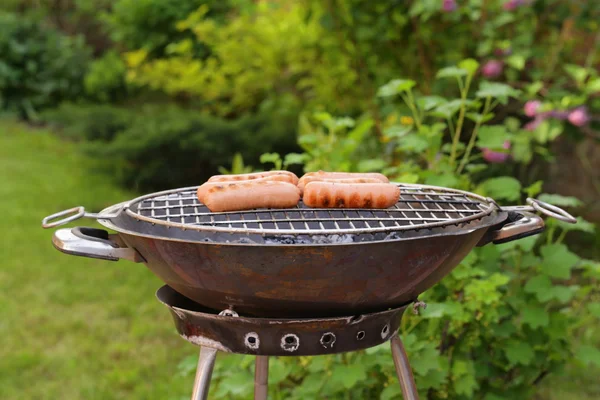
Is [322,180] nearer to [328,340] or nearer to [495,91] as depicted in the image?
[328,340]

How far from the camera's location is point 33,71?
9.49m

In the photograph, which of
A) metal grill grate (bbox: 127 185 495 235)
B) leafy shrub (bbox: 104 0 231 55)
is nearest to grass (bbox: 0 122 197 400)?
metal grill grate (bbox: 127 185 495 235)

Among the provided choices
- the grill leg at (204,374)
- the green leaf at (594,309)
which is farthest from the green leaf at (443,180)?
the grill leg at (204,374)

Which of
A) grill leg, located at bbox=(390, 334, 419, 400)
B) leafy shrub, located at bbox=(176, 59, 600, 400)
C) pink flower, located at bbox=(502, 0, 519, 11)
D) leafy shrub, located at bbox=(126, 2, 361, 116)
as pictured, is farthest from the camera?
leafy shrub, located at bbox=(126, 2, 361, 116)

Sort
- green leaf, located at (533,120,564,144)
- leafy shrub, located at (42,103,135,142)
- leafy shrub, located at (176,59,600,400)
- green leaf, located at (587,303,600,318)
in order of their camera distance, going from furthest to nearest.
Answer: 1. leafy shrub, located at (42,103,135,142)
2. green leaf, located at (533,120,564,144)
3. green leaf, located at (587,303,600,318)
4. leafy shrub, located at (176,59,600,400)

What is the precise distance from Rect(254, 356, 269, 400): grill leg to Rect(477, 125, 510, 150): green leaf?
1.10m

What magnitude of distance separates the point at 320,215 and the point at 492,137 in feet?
3.35

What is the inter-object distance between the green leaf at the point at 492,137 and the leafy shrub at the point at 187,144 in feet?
10.3

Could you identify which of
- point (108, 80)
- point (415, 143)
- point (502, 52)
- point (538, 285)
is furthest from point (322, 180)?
point (108, 80)

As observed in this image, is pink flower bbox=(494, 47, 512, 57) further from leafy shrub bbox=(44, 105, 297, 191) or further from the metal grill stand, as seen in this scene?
the metal grill stand

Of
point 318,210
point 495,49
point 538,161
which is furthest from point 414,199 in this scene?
point 538,161

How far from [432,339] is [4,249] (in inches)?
145

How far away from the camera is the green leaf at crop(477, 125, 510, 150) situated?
2441mm

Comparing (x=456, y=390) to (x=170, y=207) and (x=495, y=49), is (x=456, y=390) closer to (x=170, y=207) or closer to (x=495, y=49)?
(x=170, y=207)
